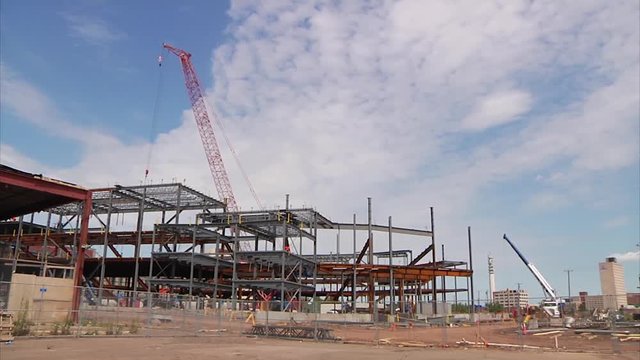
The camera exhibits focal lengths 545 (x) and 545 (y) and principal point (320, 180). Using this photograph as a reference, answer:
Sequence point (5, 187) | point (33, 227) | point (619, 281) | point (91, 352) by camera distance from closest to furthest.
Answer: point (91, 352) < point (5, 187) < point (33, 227) < point (619, 281)

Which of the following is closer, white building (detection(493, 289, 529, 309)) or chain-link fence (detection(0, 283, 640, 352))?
chain-link fence (detection(0, 283, 640, 352))

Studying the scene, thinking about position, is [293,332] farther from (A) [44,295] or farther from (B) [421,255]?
(B) [421,255]

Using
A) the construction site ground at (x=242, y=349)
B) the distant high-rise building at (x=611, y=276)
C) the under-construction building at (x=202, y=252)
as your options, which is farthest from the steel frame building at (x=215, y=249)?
the distant high-rise building at (x=611, y=276)

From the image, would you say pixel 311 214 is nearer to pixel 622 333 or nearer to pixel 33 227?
pixel 622 333

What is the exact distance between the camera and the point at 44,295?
1361 inches

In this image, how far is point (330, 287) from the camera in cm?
8350

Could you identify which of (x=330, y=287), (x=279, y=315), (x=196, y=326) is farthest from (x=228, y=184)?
(x=196, y=326)

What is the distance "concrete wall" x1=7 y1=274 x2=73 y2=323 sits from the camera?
102ft

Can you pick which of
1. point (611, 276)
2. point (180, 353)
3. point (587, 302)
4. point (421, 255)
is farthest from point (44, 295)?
point (611, 276)

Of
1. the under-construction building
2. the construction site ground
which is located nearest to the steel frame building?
the under-construction building

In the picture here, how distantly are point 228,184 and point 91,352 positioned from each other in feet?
223

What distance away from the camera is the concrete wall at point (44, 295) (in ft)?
102

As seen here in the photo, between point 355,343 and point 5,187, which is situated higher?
point 5,187

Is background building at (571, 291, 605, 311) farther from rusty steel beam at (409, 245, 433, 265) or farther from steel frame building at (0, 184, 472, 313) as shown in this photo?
rusty steel beam at (409, 245, 433, 265)
